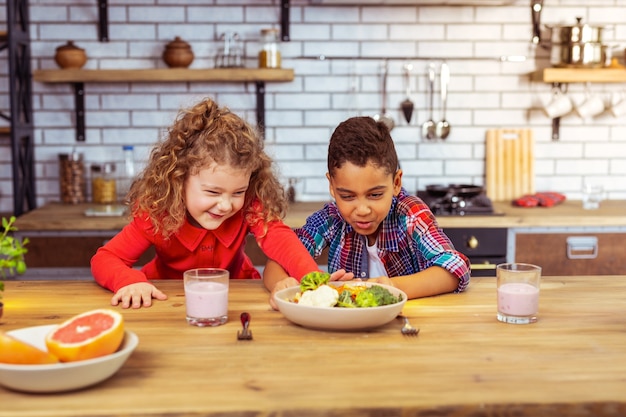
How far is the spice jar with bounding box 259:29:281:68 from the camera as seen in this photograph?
155 inches

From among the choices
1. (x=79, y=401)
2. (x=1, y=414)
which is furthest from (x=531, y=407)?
(x=1, y=414)

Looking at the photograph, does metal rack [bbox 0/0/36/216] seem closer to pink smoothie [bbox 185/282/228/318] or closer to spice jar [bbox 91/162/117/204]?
spice jar [bbox 91/162/117/204]

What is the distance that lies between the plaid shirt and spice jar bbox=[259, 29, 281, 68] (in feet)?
5.52

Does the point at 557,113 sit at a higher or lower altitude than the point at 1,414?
higher

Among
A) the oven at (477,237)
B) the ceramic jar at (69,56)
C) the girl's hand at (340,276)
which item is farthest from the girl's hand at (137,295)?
the ceramic jar at (69,56)

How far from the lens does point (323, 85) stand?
4.16m

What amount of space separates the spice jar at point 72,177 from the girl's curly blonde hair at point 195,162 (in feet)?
5.97

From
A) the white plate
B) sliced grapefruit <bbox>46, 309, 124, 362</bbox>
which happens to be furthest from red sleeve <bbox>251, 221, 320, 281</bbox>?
sliced grapefruit <bbox>46, 309, 124, 362</bbox>

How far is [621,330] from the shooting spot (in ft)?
5.48

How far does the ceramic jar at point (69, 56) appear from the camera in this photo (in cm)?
392

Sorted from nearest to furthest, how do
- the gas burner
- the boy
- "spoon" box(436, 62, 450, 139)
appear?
the boy < the gas burner < "spoon" box(436, 62, 450, 139)

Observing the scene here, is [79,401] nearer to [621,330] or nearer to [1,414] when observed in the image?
[1,414]

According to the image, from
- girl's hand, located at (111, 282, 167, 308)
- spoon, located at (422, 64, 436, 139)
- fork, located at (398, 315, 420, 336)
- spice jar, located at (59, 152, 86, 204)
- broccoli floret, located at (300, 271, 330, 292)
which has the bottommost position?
fork, located at (398, 315, 420, 336)

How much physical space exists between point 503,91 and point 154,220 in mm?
2531
